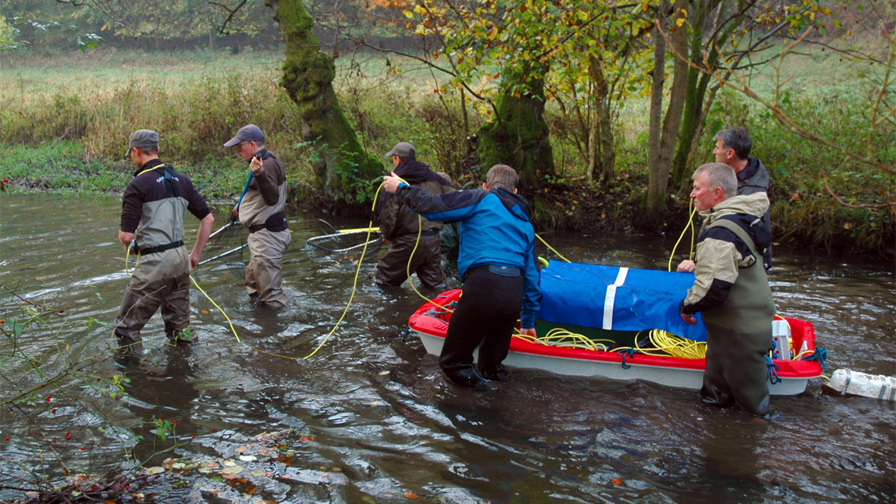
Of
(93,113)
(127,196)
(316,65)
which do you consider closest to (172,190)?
(127,196)

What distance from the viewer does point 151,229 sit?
609 centimetres

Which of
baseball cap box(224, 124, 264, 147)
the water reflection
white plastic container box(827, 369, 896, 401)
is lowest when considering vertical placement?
the water reflection

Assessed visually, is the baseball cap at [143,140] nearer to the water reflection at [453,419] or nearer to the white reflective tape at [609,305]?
the water reflection at [453,419]

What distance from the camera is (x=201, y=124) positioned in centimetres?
1891

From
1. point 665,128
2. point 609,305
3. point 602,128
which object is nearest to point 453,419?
point 609,305

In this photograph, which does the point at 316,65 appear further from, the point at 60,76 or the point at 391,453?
the point at 60,76

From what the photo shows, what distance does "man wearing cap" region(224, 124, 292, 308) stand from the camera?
7207 millimetres

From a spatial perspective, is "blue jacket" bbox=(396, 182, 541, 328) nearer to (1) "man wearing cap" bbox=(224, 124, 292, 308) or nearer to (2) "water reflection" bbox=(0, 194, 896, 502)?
(2) "water reflection" bbox=(0, 194, 896, 502)

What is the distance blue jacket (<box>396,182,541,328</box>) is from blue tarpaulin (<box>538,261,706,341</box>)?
80 cm

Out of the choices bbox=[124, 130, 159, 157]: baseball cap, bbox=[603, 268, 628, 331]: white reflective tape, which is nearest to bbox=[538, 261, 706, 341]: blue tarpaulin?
bbox=[603, 268, 628, 331]: white reflective tape

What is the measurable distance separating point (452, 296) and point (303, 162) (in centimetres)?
896

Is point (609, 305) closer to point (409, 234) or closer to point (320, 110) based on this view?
point (409, 234)

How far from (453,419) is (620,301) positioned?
1.78 m

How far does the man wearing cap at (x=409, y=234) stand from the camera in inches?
311
